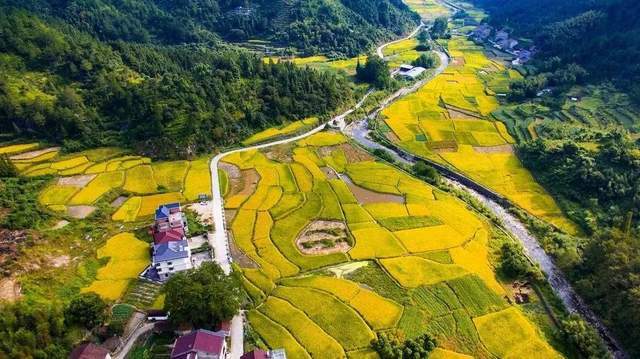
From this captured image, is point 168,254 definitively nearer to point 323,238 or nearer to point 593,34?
point 323,238

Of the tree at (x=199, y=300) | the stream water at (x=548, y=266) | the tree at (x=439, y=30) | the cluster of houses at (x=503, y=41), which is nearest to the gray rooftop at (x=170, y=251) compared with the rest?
the tree at (x=199, y=300)

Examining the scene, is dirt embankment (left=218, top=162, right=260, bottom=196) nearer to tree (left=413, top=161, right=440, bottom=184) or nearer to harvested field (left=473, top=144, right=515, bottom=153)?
tree (left=413, top=161, right=440, bottom=184)

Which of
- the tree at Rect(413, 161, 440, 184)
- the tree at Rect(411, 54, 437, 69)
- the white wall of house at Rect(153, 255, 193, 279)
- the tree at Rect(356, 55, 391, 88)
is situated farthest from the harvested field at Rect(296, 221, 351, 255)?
the tree at Rect(411, 54, 437, 69)

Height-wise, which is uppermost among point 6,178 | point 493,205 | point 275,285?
point 6,178

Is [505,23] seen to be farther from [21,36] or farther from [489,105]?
[21,36]

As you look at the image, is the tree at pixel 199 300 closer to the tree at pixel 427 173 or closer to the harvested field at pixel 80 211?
the harvested field at pixel 80 211

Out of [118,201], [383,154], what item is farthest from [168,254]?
[383,154]

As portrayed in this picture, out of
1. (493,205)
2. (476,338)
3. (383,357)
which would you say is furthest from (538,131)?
(383,357)
